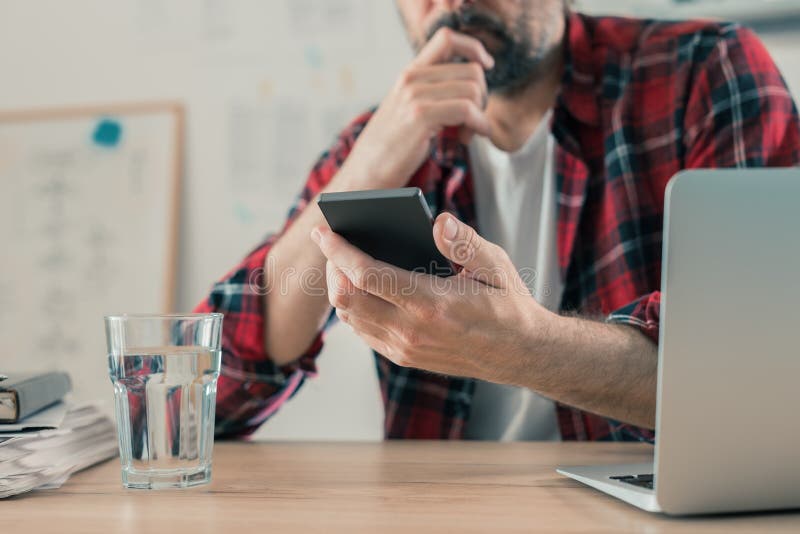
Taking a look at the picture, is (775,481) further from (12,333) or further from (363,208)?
(12,333)

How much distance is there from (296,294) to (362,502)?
1.96 ft

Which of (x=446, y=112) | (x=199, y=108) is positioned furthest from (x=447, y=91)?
(x=199, y=108)

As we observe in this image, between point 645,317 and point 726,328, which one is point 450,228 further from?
point 645,317

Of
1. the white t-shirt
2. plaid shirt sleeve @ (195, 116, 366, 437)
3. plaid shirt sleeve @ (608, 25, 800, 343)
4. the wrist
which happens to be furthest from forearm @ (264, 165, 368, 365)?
plaid shirt sleeve @ (608, 25, 800, 343)

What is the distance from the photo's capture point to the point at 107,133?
209 centimetres

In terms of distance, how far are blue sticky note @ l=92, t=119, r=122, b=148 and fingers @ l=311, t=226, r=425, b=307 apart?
61.6 inches

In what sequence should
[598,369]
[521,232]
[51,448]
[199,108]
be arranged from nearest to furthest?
[51,448]
[598,369]
[521,232]
[199,108]

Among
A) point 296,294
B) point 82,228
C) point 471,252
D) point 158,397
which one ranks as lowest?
point 82,228

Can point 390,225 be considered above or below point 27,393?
above

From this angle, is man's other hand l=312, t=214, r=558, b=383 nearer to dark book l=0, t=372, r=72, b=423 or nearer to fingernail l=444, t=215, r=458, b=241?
fingernail l=444, t=215, r=458, b=241

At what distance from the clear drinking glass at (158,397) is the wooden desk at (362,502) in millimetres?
21

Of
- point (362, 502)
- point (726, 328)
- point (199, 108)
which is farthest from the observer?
point (199, 108)

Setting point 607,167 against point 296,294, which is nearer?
point 296,294

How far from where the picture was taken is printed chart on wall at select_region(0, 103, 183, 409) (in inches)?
80.2
